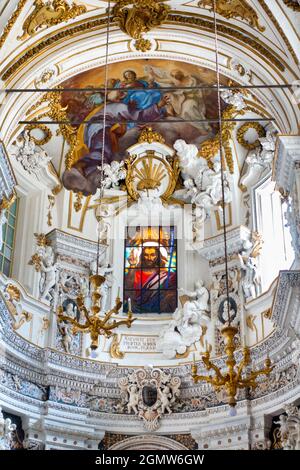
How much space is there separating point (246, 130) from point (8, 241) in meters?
5.42

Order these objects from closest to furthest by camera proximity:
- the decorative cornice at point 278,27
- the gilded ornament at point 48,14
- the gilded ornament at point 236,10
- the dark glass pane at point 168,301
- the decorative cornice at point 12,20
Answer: the decorative cornice at point 278,27 < the decorative cornice at point 12,20 < the gilded ornament at point 236,10 < the gilded ornament at point 48,14 < the dark glass pane at point 168,301

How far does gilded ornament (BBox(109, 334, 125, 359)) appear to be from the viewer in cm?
1661

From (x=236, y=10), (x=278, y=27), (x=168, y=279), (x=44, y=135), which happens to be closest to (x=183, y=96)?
(x=236, y=10)

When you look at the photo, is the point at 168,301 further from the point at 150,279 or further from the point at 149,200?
the point at 149,200

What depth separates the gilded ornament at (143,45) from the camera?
50.5 feet

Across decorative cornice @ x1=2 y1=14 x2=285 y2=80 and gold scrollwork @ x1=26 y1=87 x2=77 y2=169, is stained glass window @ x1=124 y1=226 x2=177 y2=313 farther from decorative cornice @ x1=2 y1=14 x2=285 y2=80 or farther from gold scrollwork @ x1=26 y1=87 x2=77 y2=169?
decorative cornice @ x1=2 y1=14 x2=285 y2=80

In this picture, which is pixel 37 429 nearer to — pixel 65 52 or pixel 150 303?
pixel 150 303

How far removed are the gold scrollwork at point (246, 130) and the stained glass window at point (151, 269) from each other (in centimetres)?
247

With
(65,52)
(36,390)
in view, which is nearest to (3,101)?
(65,52)

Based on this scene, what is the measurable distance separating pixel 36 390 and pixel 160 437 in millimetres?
2555

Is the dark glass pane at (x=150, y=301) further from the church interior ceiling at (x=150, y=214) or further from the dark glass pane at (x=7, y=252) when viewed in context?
the dark glass pane at (x=7, y=252)

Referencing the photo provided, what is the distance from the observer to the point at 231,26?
14.8 m

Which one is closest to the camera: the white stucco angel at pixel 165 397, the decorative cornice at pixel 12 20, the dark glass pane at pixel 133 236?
the decorative cornice at pixel 12 20

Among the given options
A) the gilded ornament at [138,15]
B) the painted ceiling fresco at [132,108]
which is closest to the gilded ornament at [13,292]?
the painted ceiling fresco at [132,108]
